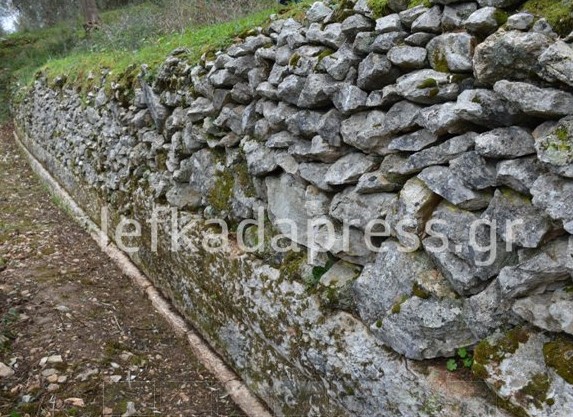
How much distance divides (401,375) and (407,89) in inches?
55.9

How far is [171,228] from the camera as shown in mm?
4719

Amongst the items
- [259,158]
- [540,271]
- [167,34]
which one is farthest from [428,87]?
[167,34]

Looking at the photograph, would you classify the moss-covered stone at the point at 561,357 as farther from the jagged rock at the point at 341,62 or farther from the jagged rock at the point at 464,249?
the jagged rock at the point at 341,62

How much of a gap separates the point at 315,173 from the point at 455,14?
1.15m

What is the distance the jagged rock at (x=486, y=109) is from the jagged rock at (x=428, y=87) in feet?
Result: 0.27

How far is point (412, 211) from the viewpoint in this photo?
7.73 ft

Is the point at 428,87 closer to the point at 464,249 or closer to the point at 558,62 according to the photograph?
the point at 558,62

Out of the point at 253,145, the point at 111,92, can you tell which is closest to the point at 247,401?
the point at 253,145

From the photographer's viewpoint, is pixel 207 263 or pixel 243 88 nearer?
pixel 243 88

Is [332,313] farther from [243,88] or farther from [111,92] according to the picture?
[111,92]

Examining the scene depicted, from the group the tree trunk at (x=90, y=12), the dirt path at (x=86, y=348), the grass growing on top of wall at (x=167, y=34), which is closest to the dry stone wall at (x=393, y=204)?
the dirt path at (x=86, y=348)

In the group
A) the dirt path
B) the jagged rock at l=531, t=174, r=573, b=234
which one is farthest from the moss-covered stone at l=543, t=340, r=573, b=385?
the dirt path

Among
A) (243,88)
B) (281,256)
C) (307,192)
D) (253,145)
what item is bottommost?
(281,256)

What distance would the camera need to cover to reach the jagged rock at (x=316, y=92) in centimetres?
279
